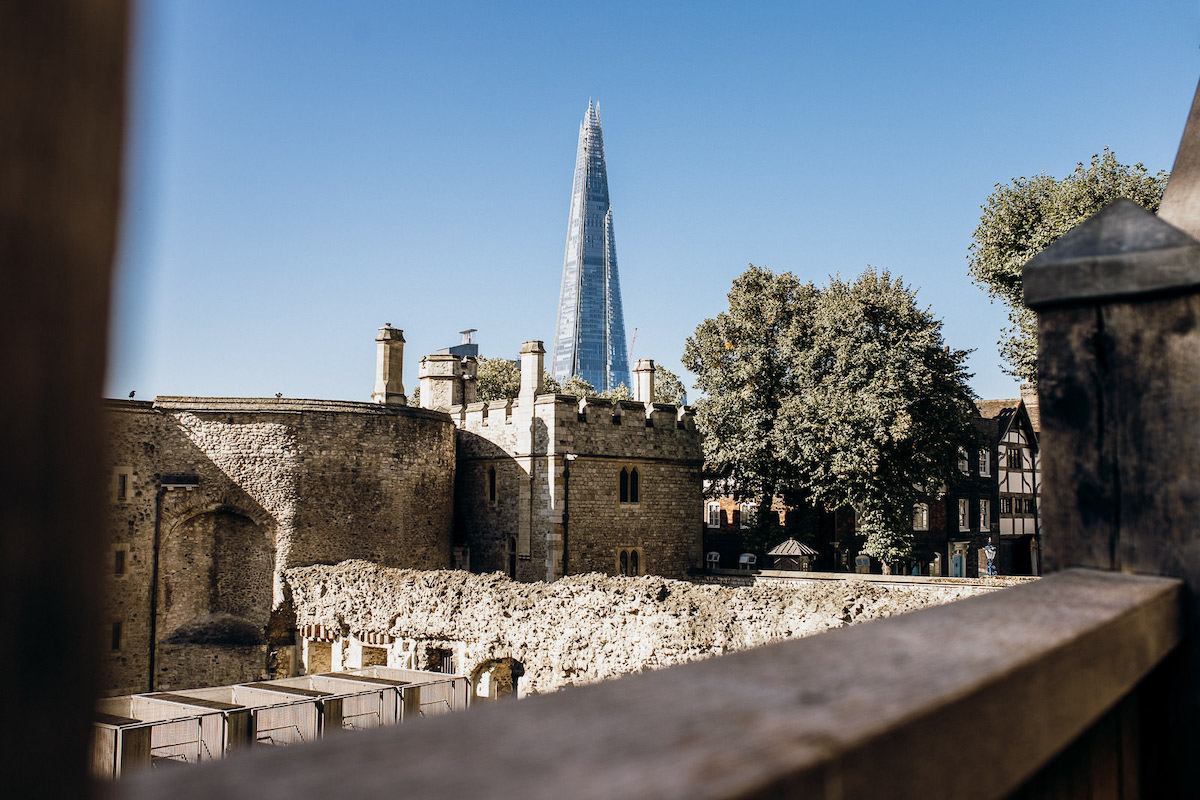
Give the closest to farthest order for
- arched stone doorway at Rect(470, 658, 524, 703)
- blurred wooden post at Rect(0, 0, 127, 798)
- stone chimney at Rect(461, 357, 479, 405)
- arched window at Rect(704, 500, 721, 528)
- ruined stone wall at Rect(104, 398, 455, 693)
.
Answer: blurred wooden post at Rect(0, 0, 127, 798) < arched stone doorway at Rect(470, 658, 524, 703) < ruined stone wall at Rect(104, 398, 455, 693) < stone chimney at Rect(461, 357, 479, 405) < arched window at Rect(704, 500, 721, 528)

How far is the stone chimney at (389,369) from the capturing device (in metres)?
→ 25.4

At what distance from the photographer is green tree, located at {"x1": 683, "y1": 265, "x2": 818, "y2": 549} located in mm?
26891

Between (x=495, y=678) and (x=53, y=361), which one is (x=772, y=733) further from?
(x=495, y=678)

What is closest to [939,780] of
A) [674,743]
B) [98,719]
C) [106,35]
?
[674,743]

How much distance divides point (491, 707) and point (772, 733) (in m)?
0.22

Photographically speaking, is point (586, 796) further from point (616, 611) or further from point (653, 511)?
point (653, 511)

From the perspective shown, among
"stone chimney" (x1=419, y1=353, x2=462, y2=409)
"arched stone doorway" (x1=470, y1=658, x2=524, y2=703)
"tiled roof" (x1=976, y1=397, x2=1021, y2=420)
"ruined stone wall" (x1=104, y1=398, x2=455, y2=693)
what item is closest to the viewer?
"arched stone doorway" (x1=470, y1=658, x2=524, y2=703)

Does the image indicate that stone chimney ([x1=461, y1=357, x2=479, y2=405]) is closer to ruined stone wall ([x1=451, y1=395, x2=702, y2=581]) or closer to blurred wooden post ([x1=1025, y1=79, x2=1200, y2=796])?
ruined stone wall ([x1=451, y1=395, x2=702, y2=581])

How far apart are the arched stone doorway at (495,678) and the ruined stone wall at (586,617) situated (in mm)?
240

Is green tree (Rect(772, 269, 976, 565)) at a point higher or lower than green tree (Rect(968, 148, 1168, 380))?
lower

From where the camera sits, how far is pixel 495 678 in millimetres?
17906

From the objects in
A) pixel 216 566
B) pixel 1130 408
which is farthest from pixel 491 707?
pixel 216 566

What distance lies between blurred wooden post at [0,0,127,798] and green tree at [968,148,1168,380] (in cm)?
2728

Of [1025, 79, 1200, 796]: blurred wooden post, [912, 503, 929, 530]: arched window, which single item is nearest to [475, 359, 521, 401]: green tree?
[912, 503, 929, 530]: arched window
